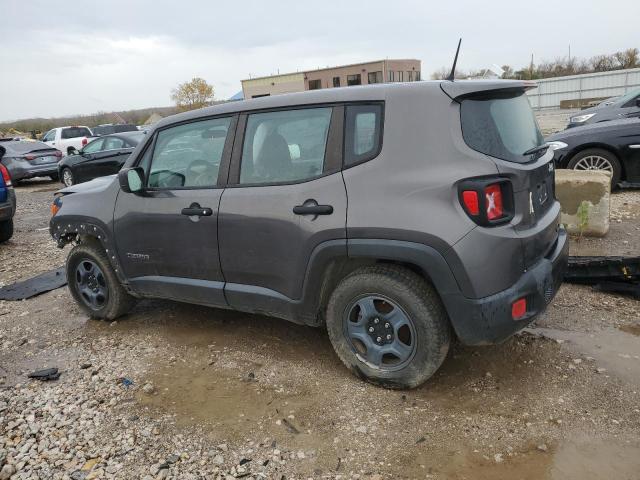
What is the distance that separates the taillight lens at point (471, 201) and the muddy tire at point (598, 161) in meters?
5.95

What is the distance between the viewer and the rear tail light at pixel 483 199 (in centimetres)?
267

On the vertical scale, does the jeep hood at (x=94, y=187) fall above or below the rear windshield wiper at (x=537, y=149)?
below

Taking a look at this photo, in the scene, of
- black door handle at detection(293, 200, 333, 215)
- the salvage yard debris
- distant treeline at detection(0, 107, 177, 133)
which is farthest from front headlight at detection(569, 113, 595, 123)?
distant treeline at detection(0, 107, 177, 133)

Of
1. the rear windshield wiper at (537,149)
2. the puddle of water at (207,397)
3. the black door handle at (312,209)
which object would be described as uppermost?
the rear windshield wiper at (537,149)

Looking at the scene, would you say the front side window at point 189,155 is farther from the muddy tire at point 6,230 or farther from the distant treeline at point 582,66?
the distant treeline at point 582,66

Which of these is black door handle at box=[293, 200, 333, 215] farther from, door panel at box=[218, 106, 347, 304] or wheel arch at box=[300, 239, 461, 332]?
wheel arch at box=[300, 239, 461, 332]

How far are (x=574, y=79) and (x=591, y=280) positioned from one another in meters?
29.9

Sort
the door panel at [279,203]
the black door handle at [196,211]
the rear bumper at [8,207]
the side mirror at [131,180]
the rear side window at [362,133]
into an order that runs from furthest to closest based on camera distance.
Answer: the rear bumper at [8,207]
the side mirror at [131,180]
the black door handle at [196,211]
the door panel at [279,203]
the rear side window at [362,133]

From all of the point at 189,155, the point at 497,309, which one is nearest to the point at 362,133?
the point at 497,309

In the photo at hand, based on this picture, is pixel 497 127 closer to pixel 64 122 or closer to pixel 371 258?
pixel 371 258

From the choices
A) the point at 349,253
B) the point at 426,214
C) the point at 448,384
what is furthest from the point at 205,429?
the point at 426,214

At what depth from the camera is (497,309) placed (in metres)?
2.75

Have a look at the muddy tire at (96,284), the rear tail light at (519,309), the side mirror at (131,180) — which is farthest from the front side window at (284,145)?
the muddy tire at (96,284)

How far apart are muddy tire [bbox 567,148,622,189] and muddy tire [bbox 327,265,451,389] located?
5.90 meters
